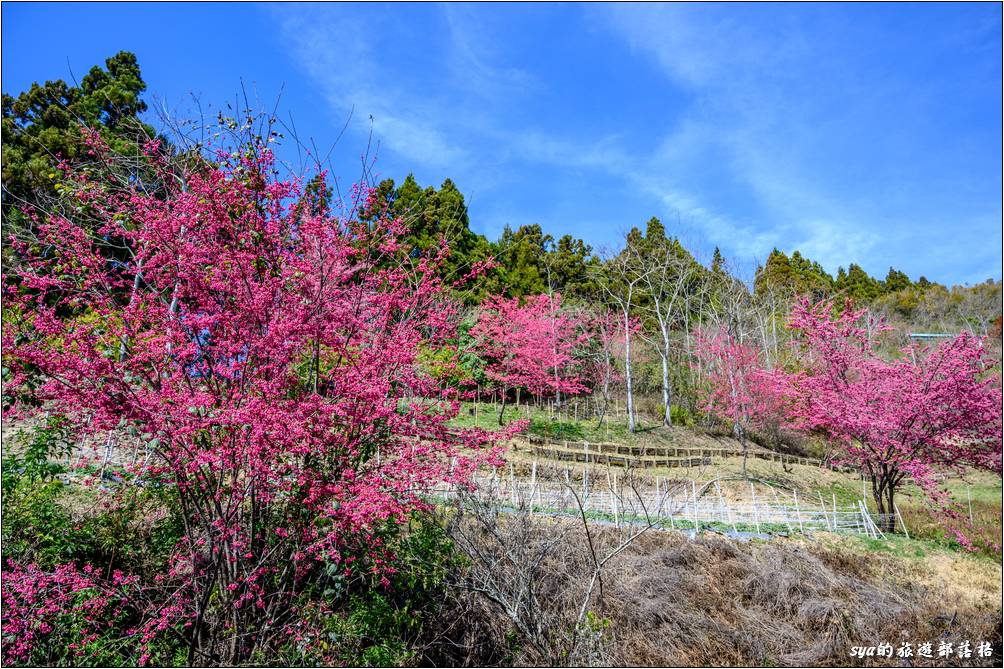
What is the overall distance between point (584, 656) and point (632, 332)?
22701mm

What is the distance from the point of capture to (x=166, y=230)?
396 centimetres

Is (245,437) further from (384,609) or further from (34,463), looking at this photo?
(34,463)

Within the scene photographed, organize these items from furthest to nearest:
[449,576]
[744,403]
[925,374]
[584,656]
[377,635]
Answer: [744,403]
[925,374]
[449,576]
[377,635]
[584,656]

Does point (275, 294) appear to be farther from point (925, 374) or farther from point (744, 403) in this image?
point (744, 403)

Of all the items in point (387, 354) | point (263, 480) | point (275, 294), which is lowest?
point (263, 480)

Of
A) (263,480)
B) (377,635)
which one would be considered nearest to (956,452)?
(377,635)

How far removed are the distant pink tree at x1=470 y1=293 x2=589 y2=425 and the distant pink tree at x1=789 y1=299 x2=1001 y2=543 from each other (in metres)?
9.49

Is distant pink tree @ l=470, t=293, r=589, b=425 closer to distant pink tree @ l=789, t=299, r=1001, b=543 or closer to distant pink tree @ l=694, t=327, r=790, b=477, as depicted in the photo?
distant pink tree @ l=694, t=327, r=790, b=477

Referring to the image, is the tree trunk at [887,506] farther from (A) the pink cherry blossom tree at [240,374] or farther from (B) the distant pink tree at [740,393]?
(A) the pink cherry blossom tree at [240,374]

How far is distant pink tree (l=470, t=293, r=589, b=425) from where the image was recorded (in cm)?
2019

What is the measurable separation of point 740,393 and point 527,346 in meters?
8.20

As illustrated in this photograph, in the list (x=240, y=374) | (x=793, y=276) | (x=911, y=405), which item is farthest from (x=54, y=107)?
(x=793, y=276)

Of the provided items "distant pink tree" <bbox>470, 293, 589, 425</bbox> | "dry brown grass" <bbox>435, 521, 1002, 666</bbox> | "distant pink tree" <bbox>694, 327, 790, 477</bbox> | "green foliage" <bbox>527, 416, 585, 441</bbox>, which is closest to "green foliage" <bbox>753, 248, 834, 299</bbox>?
"distant pink tree" <bbox>694, 327, 790, 477</bbox>

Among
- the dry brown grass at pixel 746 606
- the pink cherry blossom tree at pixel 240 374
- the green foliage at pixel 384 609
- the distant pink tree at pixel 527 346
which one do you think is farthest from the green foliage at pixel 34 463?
the distant pink tree at pixel 527 346
